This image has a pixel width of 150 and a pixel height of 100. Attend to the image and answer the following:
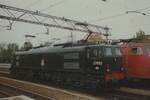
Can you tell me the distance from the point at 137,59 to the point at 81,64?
124 inches

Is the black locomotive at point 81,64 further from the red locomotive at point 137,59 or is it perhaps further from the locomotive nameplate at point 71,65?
the red locomotive at point 137,59

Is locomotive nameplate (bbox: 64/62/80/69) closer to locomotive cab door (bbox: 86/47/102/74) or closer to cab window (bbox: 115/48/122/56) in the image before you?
locomotive cab door (bbox: 86/47/102/74)

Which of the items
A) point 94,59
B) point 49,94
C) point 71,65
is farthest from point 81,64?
point 49,94

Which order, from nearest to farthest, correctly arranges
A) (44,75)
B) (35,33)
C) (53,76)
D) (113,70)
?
(113,70), (53,76), (44,75), (35,33)

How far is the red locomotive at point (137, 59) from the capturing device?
15.8 metres

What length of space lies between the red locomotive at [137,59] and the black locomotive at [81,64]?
648 millimetres

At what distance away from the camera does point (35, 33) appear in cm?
4091

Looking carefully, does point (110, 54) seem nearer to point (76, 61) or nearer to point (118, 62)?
point (118, 62)

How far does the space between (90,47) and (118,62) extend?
1.76 m

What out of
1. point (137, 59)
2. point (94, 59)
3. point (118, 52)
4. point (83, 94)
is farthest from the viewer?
point (118, 52)

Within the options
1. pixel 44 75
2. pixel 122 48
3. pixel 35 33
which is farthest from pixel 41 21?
pixel 122 48

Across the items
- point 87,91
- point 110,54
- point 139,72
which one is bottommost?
point 87,91

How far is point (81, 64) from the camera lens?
16625 mm

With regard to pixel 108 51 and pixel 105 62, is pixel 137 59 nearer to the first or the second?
pixel 108 51
